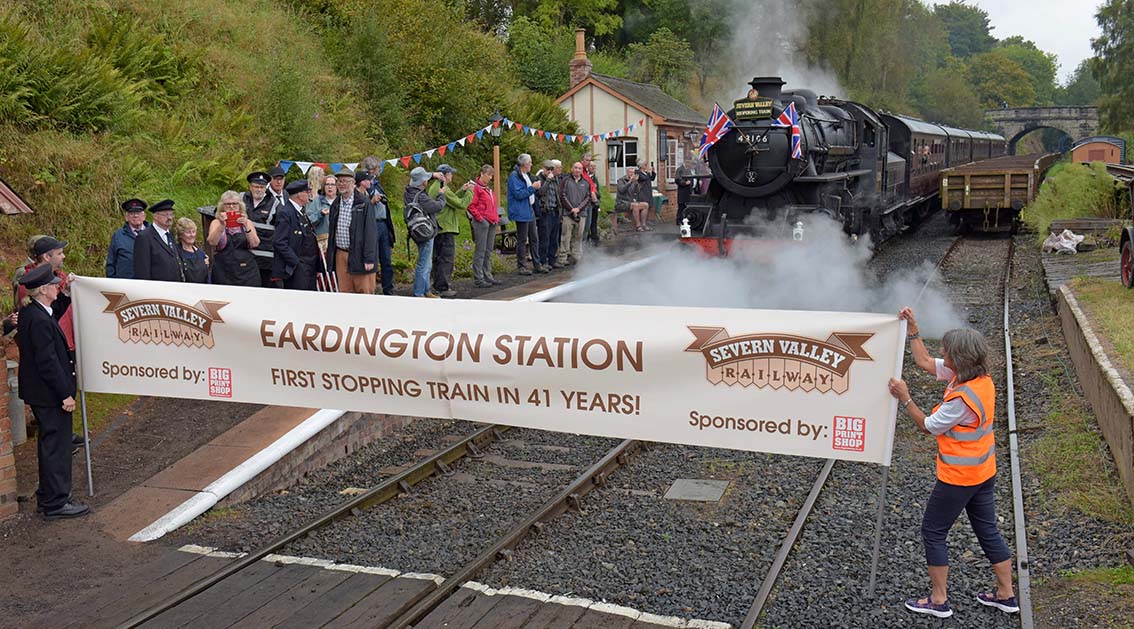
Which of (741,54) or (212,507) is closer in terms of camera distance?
(212,507)

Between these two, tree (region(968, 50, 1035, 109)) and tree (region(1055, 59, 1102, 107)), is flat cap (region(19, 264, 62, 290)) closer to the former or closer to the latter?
tree (region(968, 50, 1035, 109))

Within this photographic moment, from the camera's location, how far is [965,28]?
446 ft

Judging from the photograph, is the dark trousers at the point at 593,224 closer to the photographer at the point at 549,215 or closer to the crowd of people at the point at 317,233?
the photographer at the point at 549,215

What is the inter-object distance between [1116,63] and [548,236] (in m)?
49.8

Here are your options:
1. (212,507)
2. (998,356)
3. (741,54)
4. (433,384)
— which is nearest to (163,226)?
(212,507)

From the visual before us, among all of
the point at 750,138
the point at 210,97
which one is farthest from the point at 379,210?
the point at 210,97

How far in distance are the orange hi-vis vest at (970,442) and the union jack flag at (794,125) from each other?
10.0m

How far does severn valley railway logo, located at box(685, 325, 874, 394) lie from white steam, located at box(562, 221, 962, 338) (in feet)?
27.5

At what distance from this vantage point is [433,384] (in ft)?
20.4

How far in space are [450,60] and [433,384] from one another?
18.2m

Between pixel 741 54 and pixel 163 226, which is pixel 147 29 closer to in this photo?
pixel 163 226

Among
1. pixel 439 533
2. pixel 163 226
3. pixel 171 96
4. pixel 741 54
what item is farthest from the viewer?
pixel 741 54

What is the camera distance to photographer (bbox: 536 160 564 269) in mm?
16297

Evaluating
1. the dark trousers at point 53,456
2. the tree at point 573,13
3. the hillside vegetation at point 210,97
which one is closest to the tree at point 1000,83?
the tree at point 573,13
